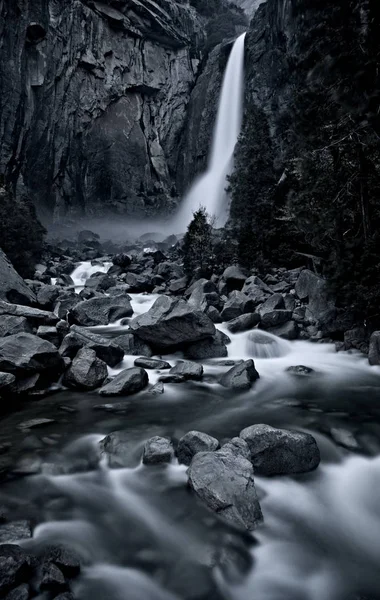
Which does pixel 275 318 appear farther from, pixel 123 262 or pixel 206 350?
pixel 123 262

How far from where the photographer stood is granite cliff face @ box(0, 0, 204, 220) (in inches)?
Answer: 1742

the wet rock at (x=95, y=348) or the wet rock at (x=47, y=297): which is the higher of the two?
the wet rock at (x=47, y=297)

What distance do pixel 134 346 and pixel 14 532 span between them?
7.12 m

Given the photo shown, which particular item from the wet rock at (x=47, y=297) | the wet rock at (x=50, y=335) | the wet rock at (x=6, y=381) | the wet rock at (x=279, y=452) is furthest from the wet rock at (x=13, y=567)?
the wet rock at (x=47, y=297)

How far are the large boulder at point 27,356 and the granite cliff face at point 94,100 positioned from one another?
42839 mm

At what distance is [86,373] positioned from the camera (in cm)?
803

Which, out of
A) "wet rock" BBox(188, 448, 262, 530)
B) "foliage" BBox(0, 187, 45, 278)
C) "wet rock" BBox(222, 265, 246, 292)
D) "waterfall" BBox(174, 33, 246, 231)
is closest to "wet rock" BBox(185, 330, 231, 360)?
"wet rock" BBox(188, 448, 262, 530)

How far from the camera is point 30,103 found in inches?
1806

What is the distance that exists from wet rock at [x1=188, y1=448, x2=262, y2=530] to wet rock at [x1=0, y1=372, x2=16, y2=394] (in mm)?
4769

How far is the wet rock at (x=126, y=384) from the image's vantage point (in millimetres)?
7590

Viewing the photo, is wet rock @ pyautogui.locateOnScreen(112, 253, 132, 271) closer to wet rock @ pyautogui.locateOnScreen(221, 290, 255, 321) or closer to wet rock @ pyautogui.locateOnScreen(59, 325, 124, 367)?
wet rock @ pyautogui.locateOnScreen(221, 290, 255, 321)

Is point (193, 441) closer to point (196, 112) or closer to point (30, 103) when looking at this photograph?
point (30, 103)

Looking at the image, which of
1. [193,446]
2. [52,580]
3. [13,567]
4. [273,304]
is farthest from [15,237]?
[52,580]

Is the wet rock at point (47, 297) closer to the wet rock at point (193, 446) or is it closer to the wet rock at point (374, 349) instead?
the wet rock at point (193, 446)
